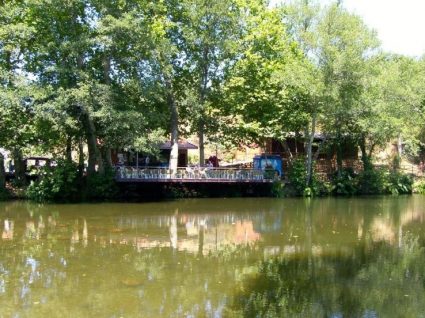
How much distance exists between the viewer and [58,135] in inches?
1113

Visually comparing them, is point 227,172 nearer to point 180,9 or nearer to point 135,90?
point 135,90

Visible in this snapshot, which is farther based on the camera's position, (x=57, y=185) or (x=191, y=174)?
(x=191, y=174)

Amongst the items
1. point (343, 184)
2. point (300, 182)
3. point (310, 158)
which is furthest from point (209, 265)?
point (343, 184)

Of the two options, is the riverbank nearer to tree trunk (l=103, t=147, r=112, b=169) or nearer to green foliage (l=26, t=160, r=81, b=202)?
green foliage (l=26, t=160, r=81, b=202)

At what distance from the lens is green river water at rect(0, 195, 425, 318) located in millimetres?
8898

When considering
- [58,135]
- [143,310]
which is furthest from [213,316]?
[58,135]

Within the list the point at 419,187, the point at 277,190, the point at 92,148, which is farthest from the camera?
the point at 419,187

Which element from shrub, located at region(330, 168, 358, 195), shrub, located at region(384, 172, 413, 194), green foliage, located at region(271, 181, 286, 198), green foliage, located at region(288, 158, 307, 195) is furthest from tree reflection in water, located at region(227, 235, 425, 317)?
shrub, located at region(384, 172, 413, 194)

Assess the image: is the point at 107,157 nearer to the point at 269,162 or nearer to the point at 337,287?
the point at 269,162

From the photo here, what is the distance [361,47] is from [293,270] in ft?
76.0

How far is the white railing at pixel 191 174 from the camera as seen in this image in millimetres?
29969

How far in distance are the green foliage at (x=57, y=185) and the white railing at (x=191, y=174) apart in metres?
2.76

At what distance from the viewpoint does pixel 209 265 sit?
1220 cm

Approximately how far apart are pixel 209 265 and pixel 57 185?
59.0 ft
